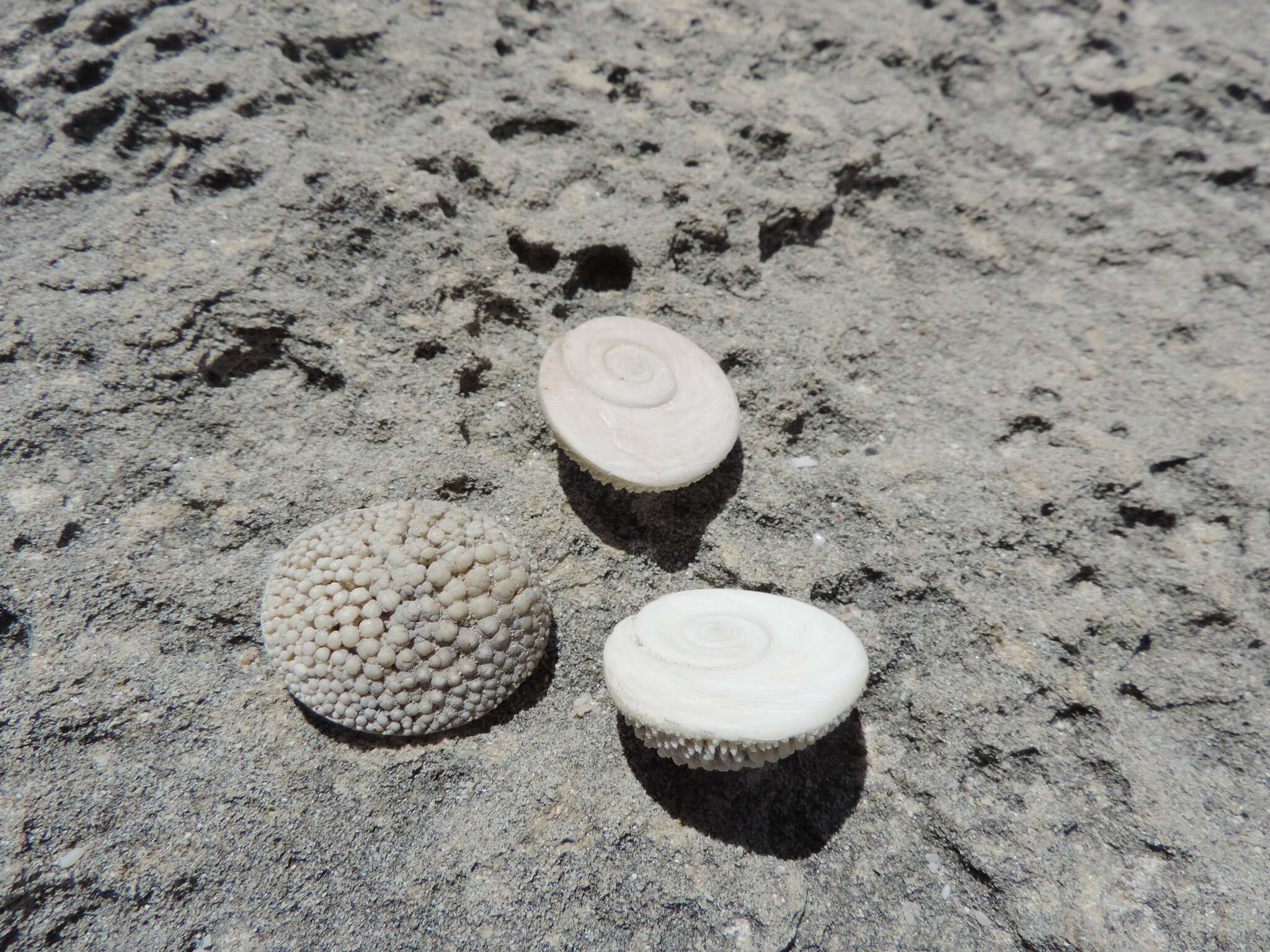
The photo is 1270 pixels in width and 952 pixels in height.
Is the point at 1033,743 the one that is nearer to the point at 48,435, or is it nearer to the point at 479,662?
the point at 479,662

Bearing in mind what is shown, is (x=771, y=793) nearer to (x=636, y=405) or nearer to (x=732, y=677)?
(x=732, y=677)

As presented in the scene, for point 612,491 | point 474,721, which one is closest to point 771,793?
point 474,721

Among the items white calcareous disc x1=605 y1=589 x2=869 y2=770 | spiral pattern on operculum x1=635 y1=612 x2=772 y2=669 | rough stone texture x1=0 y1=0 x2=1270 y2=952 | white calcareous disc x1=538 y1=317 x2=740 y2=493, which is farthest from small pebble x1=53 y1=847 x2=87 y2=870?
white calcareous disc x1=538 y1=317 x2=740 y2=493

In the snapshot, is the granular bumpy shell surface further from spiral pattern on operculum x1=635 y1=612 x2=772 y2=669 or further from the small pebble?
the small pebble

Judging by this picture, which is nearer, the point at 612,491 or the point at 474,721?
the point at 474,721

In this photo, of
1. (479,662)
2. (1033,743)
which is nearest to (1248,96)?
(1033,743)

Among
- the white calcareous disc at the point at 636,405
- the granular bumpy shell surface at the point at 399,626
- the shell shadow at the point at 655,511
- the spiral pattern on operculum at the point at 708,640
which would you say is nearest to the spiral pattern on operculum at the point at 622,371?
the white calcareous disc at the point at 636,405
